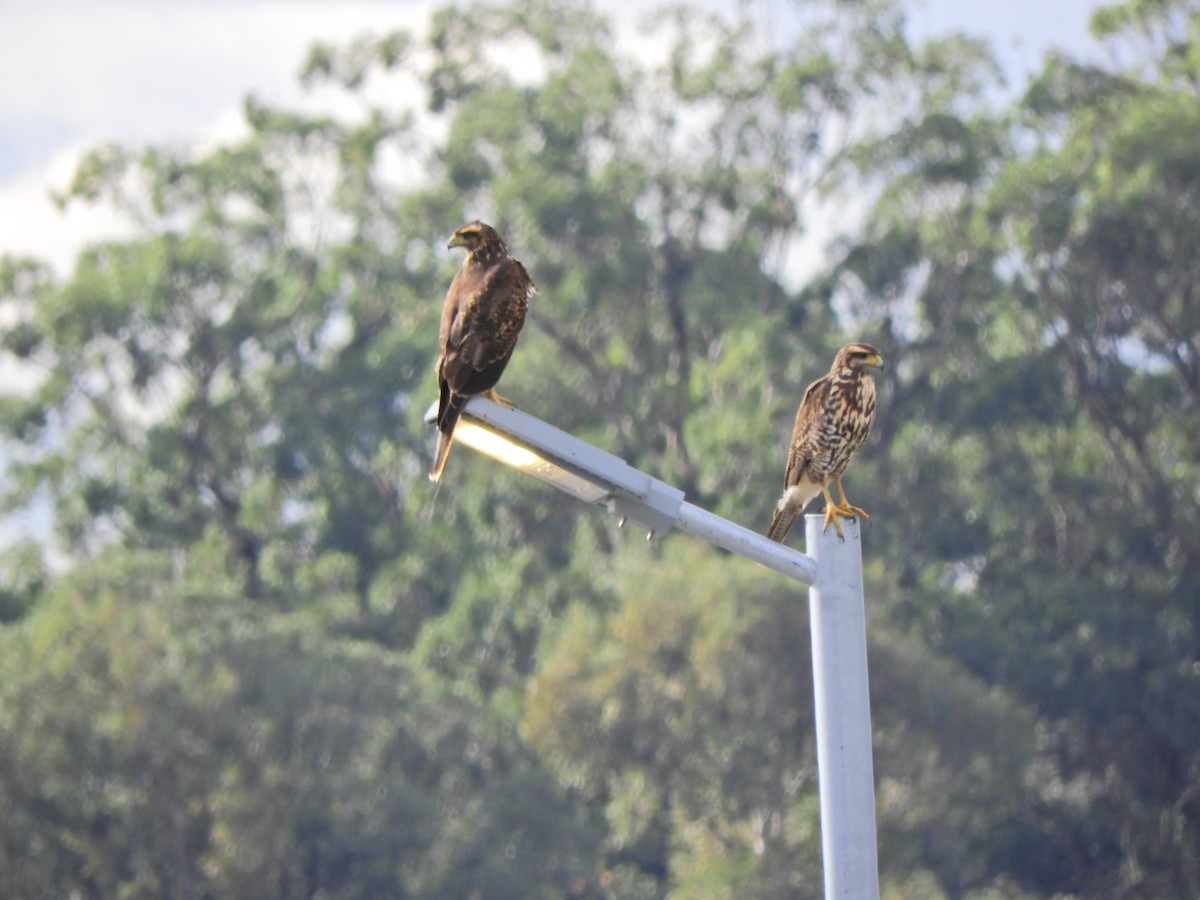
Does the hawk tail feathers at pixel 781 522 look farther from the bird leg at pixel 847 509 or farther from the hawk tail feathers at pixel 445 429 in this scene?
the hawk tail feathers at pixel 445 429

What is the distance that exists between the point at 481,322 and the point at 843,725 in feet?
10.1

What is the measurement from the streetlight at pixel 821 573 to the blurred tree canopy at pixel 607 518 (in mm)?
24365

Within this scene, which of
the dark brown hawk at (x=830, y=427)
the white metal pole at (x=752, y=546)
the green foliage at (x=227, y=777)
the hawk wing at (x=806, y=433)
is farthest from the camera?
the green foliage at (x=227, y=777)

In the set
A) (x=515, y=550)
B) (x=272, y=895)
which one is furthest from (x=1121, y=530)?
(x=272, y=895)

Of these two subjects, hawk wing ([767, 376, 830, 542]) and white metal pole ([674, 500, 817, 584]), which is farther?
hawk wing ([767, 376, 830, 542])

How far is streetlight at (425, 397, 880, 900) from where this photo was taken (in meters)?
5.40

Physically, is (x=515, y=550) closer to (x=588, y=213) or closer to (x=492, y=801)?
(x=588, y=213)

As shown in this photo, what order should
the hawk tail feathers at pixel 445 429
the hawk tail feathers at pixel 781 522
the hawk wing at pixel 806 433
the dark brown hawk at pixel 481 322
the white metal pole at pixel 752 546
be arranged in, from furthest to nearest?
the hawk wing at pixel 806 433, the hawk tail feathers at pixel 781 522, the dark brown hawk at pixel 481 322, the hawk tail feathers at pixel 445 429, the white metal pole at pixel 752 546

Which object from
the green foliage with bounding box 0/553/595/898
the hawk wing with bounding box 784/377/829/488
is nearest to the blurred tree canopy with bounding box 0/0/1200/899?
the green foliage with bounding box 0/553/595/898

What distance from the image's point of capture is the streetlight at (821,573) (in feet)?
17.7

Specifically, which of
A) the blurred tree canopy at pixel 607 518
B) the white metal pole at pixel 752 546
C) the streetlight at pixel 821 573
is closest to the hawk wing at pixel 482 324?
the streetlight at pixel 821 573

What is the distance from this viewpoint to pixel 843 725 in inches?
214

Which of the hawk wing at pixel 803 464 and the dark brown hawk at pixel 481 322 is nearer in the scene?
the dark brown hawk at pixel 481 322

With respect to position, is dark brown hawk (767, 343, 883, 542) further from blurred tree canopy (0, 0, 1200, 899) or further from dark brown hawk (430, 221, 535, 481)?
blurred tree canopy (0, 0, 1200, 899)
